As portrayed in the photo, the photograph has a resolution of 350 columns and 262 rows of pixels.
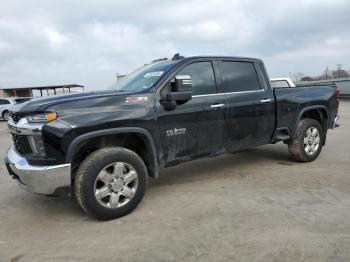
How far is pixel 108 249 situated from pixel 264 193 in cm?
235

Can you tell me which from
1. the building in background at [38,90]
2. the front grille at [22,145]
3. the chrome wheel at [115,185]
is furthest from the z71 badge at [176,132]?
the building in background at [38,90]

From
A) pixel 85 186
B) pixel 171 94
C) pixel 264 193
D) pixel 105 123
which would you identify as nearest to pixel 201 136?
pixel 171 94

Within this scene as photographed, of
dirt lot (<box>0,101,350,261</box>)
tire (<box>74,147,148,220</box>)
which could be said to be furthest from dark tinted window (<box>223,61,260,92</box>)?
tire (<box>74,147,148,220</box>)

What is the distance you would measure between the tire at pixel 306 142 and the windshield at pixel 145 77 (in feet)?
9.39

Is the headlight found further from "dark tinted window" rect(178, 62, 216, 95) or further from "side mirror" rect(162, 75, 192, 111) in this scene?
"dark tinted window" rect(178, 62, 216, 95)

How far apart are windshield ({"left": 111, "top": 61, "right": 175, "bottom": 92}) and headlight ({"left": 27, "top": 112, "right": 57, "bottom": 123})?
4.02 ft

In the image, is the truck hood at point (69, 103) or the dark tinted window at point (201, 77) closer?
the truck hood at point (69, 103)

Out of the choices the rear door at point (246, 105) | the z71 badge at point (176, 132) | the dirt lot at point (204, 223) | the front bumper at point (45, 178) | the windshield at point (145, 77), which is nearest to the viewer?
the dirt lot at point (204, 223)

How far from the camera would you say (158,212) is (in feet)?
13.8

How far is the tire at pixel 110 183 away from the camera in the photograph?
3.79m

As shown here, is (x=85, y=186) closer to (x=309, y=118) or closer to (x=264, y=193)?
(x=264, y=193)

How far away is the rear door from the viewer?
517 cm

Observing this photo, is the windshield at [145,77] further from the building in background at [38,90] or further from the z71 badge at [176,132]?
the building in background at [38,90]

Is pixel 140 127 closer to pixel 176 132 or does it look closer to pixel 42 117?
pixel 176 132
